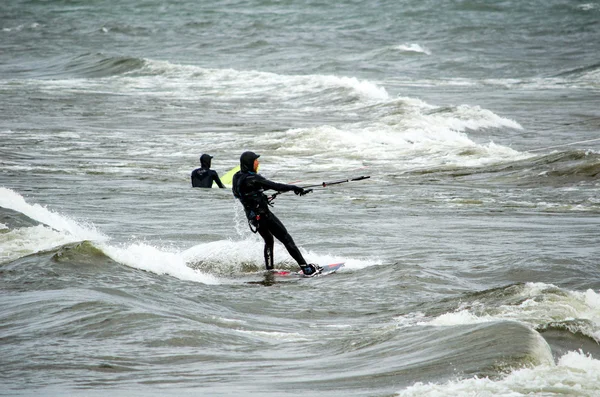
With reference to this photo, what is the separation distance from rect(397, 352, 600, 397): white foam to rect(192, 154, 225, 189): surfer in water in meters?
11.4

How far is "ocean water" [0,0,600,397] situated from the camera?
286 inches

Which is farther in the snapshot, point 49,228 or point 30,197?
point 30,197

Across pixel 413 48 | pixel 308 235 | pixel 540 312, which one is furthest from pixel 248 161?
pixel 413 48

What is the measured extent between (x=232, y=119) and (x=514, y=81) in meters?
14.9

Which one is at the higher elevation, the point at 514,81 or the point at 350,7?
the point at 350,7

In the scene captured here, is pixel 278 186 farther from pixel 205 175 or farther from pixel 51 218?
pixel 205 175

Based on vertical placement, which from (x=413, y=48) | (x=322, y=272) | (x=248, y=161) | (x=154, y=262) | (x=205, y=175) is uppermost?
(x=413, y=48)

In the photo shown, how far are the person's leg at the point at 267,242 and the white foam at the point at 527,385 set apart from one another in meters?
5.92

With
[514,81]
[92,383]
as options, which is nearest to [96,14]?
[514,81]

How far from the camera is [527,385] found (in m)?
6.15

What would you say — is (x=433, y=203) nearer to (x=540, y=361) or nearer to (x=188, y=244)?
(x=188, y=244)

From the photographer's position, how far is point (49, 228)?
13.5 m

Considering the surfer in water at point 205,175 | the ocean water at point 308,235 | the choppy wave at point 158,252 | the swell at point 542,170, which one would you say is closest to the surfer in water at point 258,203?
the ocean water at point 308,235

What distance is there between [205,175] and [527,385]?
39.8ft
